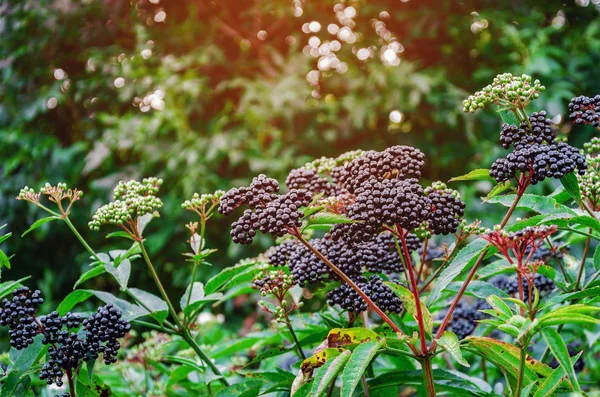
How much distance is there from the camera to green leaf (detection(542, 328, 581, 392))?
0.93 m

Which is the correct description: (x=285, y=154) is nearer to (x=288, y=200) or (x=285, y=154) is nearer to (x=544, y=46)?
(x=544, y=46)

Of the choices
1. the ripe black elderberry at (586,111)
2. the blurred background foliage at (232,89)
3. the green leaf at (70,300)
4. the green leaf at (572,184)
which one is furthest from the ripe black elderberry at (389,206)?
the blurred background foliage at (232,89)

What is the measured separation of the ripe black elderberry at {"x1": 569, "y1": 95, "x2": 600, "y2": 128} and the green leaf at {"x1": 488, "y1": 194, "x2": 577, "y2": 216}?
→ 0.57 ft

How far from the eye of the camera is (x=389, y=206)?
43.5 inches

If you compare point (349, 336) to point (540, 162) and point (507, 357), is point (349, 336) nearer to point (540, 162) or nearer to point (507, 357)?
point (507, 357)

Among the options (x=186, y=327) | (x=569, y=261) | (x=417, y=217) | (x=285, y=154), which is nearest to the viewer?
(x=417, y=217)

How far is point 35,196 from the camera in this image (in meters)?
1.51

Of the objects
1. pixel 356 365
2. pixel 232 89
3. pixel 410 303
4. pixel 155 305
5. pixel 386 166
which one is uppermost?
pixel 232 89

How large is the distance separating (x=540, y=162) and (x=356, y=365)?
1.59 feet

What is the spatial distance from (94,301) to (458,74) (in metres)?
4.27

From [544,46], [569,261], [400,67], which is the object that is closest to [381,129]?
[400,67]

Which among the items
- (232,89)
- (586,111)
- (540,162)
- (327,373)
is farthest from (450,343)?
(232,89)

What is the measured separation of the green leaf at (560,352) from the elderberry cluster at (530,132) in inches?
15.1

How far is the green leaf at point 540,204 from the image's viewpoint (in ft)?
4.04
